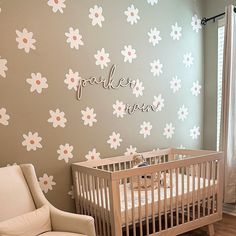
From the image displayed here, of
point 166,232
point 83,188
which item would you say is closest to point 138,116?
point 83,188

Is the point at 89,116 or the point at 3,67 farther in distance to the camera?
the point at 89,116

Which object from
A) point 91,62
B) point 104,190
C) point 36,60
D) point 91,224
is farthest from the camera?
point 91,62

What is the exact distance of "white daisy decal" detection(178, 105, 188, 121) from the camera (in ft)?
11.2

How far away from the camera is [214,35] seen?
11.5 feet

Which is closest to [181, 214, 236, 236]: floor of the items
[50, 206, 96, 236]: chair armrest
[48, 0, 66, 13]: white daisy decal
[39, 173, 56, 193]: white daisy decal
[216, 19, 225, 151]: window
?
[216, 19, 225, 151]: window

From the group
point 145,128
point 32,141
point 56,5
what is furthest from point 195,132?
point 56,5

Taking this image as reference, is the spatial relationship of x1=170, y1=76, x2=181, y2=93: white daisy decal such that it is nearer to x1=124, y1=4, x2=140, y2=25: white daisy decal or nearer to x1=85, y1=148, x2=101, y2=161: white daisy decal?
x1=124, y1=4, x2=140, y2=25: white daisy decal

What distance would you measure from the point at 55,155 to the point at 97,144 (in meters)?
0.44

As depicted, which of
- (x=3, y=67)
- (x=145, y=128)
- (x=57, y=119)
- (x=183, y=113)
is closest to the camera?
(x=3, y=67)

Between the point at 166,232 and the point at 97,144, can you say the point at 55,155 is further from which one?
the point at 166,232

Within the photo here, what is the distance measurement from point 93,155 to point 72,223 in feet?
2.87

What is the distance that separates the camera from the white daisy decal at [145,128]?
3092 mm

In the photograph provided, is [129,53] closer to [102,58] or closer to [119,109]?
[102,58]

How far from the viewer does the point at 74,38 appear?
8.43ft
